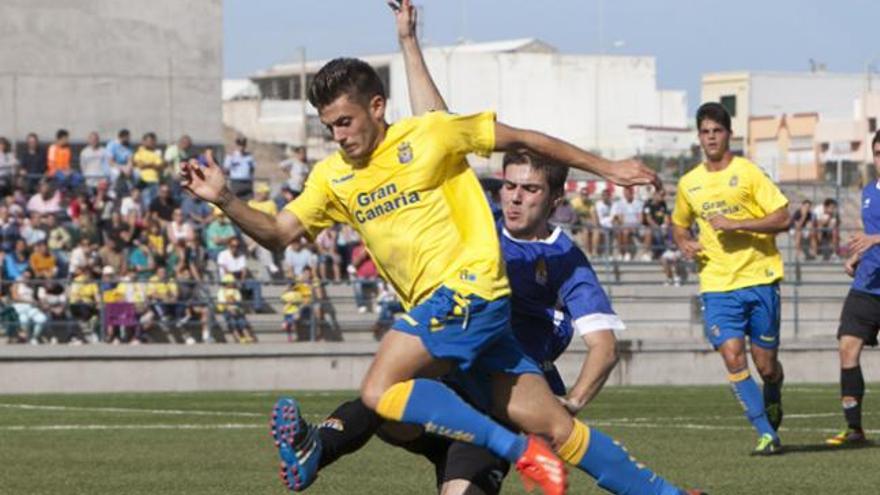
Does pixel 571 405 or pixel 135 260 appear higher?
pixel 571 405

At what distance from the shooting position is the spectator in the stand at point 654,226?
109ft

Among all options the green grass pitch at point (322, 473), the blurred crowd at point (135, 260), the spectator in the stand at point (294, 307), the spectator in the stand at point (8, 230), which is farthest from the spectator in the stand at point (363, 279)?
the green grass pitch at point (322, 473)

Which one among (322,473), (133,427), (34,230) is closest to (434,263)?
(322,473)

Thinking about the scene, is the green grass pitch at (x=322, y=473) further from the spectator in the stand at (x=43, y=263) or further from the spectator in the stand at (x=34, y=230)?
the spectator in the stand at (x=34, y=230)

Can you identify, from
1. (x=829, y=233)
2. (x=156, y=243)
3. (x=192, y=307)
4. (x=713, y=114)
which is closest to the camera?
(x=713, y=114)

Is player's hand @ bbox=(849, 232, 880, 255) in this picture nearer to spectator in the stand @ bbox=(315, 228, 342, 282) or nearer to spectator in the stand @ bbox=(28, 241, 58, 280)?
spectator in the stand @ bbox=(28, 241, 58, 280)

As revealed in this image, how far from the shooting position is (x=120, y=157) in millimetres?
31516

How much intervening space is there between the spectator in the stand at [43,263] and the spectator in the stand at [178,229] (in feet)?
6.59

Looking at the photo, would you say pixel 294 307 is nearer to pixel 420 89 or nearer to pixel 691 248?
pixel 691 248

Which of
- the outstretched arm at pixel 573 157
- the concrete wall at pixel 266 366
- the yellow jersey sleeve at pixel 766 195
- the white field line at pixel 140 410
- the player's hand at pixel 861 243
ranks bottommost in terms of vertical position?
the concrete wall at pixel 266 366

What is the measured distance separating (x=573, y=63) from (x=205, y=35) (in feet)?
178

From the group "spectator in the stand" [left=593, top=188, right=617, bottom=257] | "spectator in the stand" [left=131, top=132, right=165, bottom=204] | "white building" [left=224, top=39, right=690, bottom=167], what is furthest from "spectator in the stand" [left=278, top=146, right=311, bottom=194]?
"white building" [left=224, top=39, right=690, bottom=167]

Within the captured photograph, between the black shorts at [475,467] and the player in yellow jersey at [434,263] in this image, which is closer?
the player in yellow jersey at [434,263]

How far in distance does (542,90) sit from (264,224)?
82.3 metres
